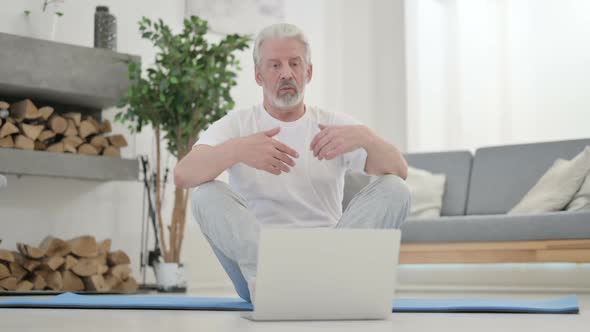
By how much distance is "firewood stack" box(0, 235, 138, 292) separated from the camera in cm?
412

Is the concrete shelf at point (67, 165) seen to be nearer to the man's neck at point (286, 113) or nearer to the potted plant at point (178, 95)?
the potted plant at point (178, 95)

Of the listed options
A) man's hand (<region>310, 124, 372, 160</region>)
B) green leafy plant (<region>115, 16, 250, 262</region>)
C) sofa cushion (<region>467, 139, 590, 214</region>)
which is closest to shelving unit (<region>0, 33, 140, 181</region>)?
green leafy plant (<region>115, 16, 250, 262</region>)

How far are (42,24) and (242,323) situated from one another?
3123 millimetres

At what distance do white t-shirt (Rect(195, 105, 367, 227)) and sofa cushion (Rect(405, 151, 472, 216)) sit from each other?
2823 mm

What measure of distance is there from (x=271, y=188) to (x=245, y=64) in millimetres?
3524

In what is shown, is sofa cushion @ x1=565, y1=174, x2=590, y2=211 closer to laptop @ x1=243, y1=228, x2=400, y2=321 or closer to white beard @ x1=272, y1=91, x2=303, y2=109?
white beard @ x1=272, y1=91, x2=303, y2=109

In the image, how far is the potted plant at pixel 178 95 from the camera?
4441 millimetres

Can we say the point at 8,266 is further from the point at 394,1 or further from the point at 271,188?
the point at 394,1

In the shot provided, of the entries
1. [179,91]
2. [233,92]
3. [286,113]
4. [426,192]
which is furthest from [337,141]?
[233,92]

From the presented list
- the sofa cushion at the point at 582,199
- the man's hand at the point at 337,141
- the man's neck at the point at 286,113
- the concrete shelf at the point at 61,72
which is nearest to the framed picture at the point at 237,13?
the concrete shelf at the point at 61,72

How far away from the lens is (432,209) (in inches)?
197

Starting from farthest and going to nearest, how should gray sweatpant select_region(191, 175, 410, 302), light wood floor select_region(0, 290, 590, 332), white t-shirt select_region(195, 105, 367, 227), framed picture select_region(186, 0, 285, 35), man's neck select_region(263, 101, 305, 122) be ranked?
framed picture select_region(186, 0, 285, 35)
man's neck select_region(263, 101, 305, 122)
white t-shirt select_region(195, 105, 367, 227)
gray sweatpant select_region(191, 175, 410, 302)
light wood floor select_region(0, 290, 590, 332)

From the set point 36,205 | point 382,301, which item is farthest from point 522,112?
point 382,301

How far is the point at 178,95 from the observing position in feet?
14.8
